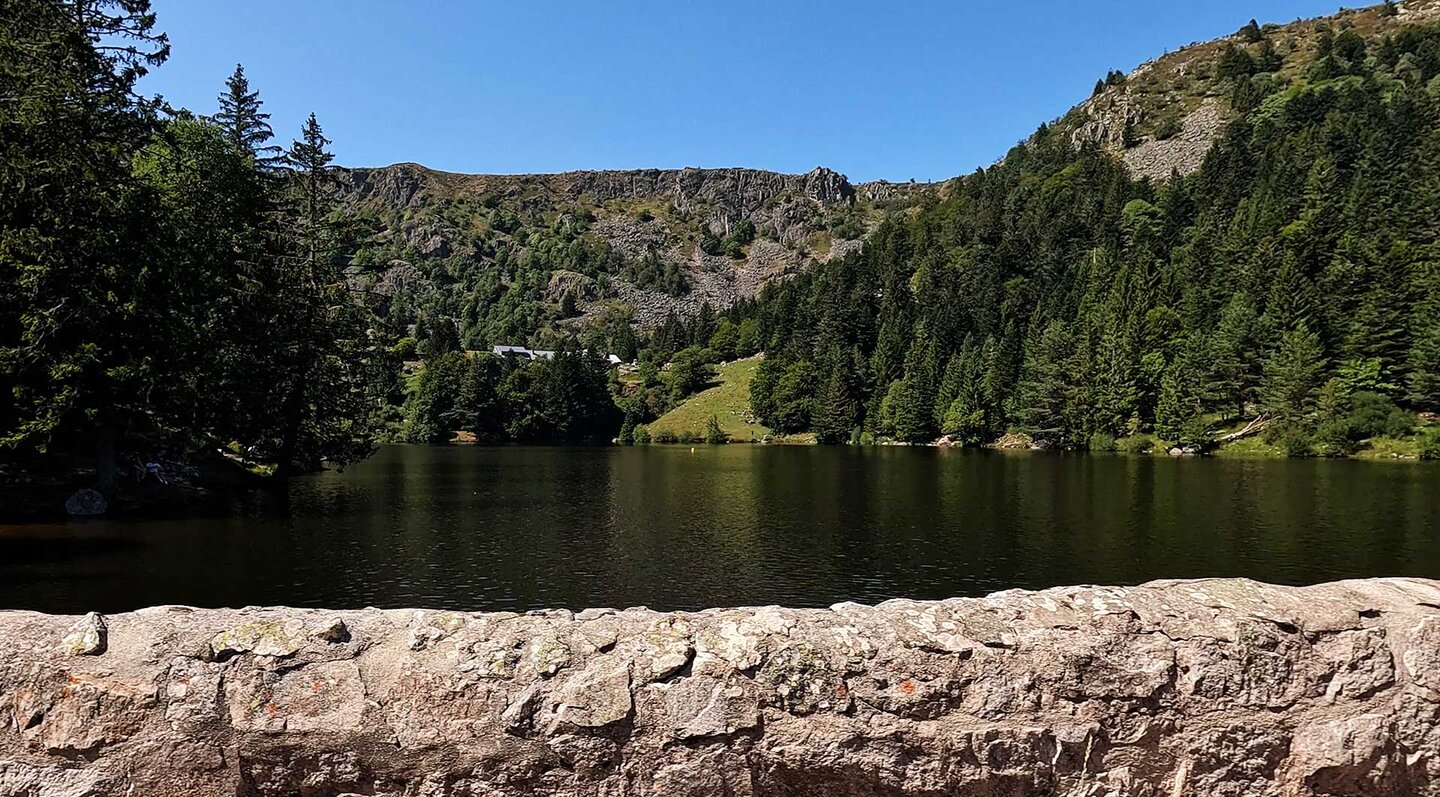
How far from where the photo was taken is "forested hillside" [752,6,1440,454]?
8738cm

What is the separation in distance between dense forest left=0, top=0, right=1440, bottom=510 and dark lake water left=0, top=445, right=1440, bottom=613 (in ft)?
22.9

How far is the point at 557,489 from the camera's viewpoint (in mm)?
54438

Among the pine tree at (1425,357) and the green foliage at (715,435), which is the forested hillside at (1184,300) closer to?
the pine tree at (1425,357)

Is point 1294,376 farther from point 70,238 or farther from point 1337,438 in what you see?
point 70,238

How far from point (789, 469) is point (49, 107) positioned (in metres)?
58.0

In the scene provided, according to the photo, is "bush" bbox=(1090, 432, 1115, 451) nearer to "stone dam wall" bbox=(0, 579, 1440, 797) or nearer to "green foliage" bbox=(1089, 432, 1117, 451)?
"green foliage" bbox=(1089, 432, 1117, 451)

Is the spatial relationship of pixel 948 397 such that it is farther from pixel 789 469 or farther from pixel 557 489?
pixel 557 489

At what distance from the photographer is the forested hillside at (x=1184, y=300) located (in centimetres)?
8738

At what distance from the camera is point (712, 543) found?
3278 centimetres

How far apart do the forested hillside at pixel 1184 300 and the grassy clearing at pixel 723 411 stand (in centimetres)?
627

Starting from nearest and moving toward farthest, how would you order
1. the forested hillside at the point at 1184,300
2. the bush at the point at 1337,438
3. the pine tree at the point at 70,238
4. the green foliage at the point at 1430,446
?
the pine tree at the point at 70,238, the green foliage at the point at 1430,446, the bush at the point at 1337,438, the forested hillside at the point at 1184,300

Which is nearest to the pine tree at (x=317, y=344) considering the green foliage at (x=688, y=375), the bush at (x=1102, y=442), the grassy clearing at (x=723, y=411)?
the bush at (x=1102, y=442)

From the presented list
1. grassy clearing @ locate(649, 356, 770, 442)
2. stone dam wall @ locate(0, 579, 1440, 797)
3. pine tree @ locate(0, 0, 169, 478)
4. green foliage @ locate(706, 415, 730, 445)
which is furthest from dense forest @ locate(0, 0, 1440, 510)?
stone dam wall @ locate(0, 579, 1440, 797)

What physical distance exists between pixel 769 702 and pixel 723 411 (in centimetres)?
15162
